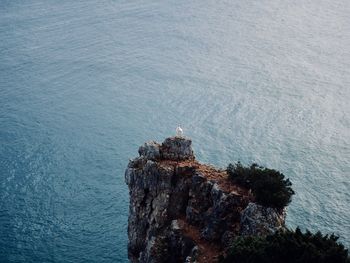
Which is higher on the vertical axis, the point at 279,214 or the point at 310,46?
the point at 279,214

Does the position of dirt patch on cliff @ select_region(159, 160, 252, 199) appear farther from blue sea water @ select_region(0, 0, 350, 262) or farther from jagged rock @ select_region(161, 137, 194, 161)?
blue sea water @ select_region(0, 0, 350, 262)

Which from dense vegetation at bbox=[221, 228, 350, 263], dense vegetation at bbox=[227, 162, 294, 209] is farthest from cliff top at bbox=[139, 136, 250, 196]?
dense vegetation at bbox=[221, 228, 350, 263]

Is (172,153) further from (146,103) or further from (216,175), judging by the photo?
(146,103)

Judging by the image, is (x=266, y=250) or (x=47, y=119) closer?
(x=266, y=250)

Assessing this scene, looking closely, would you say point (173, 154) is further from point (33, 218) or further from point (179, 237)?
point (33, 218)

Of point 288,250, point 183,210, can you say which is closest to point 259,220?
point 288,250

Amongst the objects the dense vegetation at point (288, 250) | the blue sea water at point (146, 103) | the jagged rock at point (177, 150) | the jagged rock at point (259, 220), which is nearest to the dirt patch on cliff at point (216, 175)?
the jagged rock at point (177, 150)

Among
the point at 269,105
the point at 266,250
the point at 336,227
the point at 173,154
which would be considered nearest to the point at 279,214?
the point at 266,250
